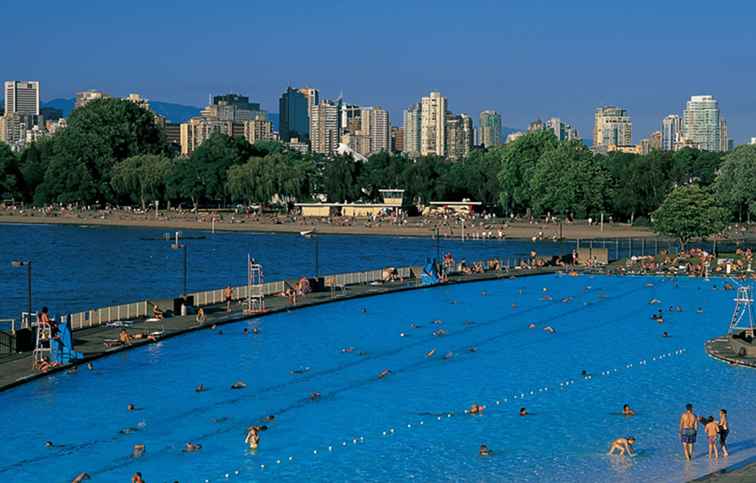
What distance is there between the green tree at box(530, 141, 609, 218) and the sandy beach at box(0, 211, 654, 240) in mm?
2243

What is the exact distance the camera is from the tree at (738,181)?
110 metres

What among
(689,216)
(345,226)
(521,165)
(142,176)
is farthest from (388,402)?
(142,176)

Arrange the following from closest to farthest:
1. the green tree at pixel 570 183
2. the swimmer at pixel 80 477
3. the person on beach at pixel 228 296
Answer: the swimmer at pixel 80 477
the person on beach at pixel 228 296
the green tree at pixel 570 183

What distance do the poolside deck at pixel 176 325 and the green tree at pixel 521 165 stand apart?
→ 228 ft

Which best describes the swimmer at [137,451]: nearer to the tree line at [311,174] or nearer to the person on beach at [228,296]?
the person on beach at [228,296]

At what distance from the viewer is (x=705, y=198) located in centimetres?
8862

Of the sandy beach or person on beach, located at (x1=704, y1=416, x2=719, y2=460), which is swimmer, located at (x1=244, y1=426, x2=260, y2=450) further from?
the sandy beach

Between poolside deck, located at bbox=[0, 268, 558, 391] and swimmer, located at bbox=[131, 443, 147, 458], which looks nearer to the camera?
swimmer, located at bbox=[131, 443, 147, 458]

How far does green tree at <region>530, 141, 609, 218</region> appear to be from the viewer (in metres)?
135

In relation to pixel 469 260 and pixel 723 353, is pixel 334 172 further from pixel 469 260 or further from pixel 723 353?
pixel 723 353

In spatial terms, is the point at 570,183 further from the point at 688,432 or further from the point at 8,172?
the point at 688,432

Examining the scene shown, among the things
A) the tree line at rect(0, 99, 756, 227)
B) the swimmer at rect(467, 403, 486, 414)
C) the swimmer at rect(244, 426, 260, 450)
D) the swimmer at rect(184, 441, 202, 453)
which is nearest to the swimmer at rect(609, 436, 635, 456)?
the swimmer at rect(467, 403, 486, 414)

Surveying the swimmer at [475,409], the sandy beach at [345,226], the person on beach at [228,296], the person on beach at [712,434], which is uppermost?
the sandy beach at [345,226]

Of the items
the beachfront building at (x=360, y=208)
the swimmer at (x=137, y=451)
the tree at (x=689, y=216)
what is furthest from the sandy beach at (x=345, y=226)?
the swimmer at (x=137, y=451)
